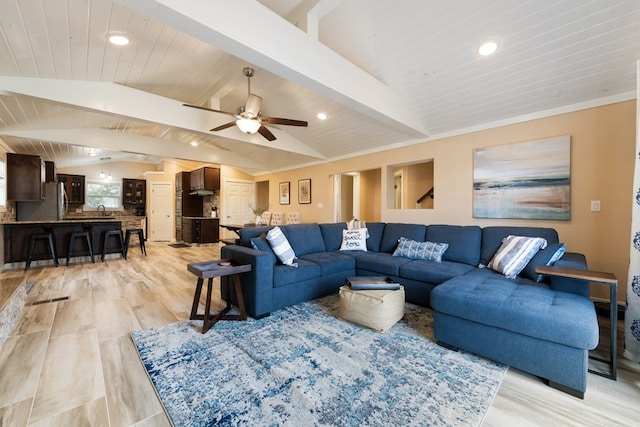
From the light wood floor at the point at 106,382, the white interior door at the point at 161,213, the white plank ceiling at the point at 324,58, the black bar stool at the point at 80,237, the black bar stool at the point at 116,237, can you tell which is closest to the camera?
the light wood floor at the point at 106,382

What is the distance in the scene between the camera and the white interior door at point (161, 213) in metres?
9.12

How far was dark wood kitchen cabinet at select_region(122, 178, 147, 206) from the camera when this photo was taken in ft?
30.3

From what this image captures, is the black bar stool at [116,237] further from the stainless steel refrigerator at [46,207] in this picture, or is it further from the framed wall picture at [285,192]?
the framed wall picture at [285,192]

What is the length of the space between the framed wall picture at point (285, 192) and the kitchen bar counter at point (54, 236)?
3.98 m

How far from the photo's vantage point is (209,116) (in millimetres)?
4492

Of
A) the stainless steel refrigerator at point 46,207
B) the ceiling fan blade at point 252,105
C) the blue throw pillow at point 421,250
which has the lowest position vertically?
the blue throw pillow at point 421,250

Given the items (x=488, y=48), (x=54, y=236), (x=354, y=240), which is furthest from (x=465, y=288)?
(x=54, y=236)

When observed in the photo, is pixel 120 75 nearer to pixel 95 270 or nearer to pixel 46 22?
pixel 46 22

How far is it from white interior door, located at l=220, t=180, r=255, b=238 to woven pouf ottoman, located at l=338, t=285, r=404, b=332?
6522 millimetres

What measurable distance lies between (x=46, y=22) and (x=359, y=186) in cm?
623

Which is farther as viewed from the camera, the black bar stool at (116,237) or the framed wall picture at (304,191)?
the framed wall picture at (304,191)

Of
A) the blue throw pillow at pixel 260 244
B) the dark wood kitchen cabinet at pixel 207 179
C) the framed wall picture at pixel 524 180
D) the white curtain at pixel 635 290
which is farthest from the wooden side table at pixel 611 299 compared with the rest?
the dark wood kitchen cabinet at pixel 207 179

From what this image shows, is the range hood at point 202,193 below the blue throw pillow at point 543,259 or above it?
above

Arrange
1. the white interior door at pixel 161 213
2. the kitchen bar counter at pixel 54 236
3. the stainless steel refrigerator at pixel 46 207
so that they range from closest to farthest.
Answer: the kitchen bar counter at pixel 54 236
the stainless steel refrigerator at pixel 46 207
the white interior door at pixel 161 213
